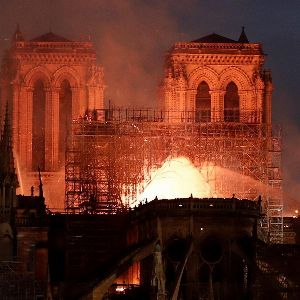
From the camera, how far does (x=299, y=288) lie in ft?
209

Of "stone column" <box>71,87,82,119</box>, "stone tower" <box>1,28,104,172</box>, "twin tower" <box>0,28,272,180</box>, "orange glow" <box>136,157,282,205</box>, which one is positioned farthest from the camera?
"stone column" <box>71,87,82,119</box>

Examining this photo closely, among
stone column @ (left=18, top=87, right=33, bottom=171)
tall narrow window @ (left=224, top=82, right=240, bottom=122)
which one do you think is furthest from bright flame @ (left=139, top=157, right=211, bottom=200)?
stone column @ (left=18, top=87, right=33, bottom=171)

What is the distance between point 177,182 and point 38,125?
11978 mm

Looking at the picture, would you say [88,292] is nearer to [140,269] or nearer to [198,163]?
[140,269]

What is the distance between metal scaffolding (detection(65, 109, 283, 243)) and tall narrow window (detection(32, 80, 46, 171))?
356cm

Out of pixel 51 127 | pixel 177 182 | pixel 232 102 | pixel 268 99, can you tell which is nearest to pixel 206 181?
pixel 177 182

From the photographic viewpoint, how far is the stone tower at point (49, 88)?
8600 cm

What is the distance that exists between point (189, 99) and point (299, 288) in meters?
24.3

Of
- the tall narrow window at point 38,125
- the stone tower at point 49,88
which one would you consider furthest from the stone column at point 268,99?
the tall narrow window at point 38,125

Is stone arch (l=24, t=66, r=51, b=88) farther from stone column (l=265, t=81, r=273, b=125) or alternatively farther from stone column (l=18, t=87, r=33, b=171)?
stone column (l=265, t=81, r=273, b=125)

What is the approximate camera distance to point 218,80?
3396 inches

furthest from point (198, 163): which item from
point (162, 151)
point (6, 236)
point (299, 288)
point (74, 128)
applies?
point (299, 288)

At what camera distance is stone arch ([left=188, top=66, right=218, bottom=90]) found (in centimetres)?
8606

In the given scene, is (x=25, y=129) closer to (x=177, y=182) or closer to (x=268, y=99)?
(x=177, y=182)
